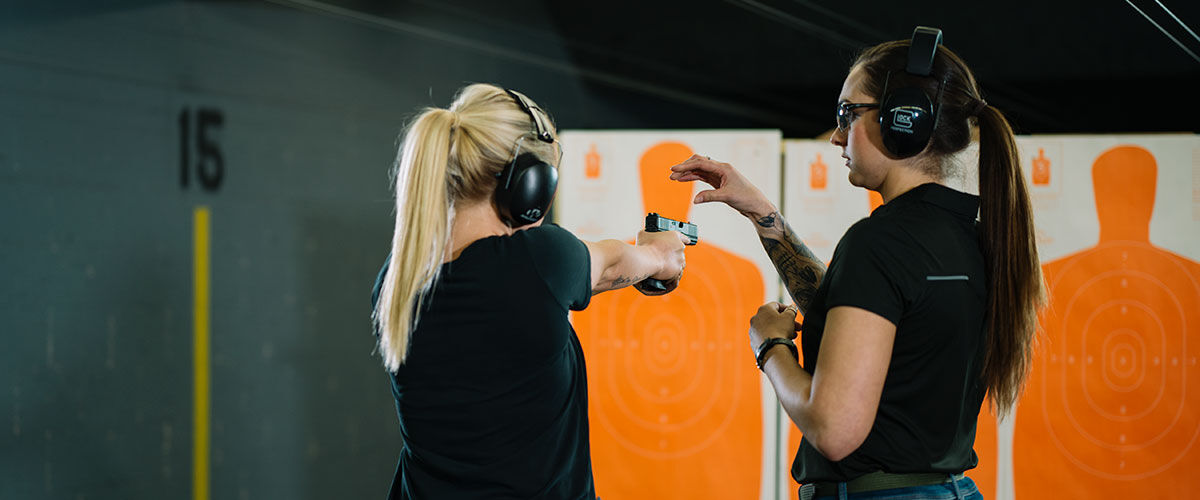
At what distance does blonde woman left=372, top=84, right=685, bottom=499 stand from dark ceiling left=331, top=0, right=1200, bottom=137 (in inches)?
76.5

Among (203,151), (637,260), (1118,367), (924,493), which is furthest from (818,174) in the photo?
(203,151)

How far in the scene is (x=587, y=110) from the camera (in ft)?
10.2

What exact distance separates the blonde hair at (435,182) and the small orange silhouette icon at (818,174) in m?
1.51

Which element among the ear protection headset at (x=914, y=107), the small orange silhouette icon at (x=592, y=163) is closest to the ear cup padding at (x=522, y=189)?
the ear protection headset at (x=914, y=107)

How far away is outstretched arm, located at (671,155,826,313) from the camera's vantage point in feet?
4.74

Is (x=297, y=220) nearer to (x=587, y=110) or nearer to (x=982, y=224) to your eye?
(x=587, y=110)

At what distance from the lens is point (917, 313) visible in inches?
39.7

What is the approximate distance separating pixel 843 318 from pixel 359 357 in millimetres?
2202

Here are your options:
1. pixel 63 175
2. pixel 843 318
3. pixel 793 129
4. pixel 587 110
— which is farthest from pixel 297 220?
pixel 843 318

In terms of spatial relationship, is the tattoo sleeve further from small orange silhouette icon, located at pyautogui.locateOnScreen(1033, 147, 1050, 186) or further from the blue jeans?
small orange silhouette icon, located at pyautogui.locateOnScreen(1033, 147, 1050, 186)

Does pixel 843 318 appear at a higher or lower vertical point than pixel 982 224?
lower

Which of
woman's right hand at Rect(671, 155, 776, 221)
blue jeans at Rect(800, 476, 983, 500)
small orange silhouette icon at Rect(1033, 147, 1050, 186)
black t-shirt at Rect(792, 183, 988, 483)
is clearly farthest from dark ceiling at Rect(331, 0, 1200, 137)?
blue jeans at Rect(800, 476, 983, 500)

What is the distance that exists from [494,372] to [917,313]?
0.52 m

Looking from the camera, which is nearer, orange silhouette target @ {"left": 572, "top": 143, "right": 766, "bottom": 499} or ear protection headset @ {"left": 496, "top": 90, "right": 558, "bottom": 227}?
ear protection headset @ {"left": 496, "top": 90, "right": 558, "bottom": 227}
